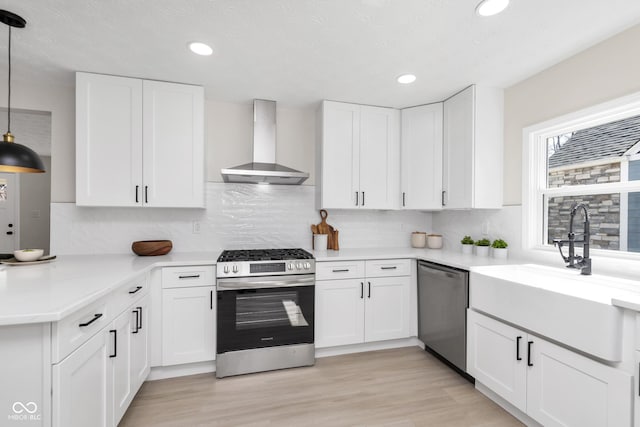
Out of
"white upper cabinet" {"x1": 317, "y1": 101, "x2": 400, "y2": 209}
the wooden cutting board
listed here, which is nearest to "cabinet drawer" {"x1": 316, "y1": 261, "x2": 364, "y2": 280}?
the wooden cutting board

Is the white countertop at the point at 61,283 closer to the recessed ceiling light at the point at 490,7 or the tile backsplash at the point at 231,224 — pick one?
the tile backsplash at the point at 231,224

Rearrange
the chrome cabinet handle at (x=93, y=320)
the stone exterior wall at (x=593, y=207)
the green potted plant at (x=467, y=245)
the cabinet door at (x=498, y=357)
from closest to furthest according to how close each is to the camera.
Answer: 1. the chrome cabinet handle at (x=93, y=320)
2. the cabinet door at (x=498, y=357)
3. the stone exterior wall at (x=593, y=207)
4. the green potted plant at (x=467, y=245)

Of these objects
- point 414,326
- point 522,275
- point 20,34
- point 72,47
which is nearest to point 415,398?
point 414,326

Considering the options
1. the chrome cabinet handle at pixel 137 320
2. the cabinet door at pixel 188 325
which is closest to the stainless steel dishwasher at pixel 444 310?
the cabinet door at pixel 188 325

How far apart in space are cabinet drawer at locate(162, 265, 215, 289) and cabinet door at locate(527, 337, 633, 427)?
2.29 m

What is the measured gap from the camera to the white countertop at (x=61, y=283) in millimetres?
1080

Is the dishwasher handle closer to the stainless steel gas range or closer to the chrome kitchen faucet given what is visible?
the chrome kitchen faucet

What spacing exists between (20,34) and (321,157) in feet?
7.64

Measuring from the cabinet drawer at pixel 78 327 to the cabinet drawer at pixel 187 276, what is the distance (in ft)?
2.43

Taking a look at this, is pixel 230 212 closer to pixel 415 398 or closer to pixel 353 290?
pixel 353 290

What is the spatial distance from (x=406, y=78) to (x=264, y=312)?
2.30 metres

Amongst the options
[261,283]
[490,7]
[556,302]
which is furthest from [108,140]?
[556,302]

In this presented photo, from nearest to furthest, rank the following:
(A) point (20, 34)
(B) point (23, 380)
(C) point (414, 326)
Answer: (B) point (23, 380) < (A) point (20, 34) < (C) point (414, 326)

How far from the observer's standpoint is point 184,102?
263 centimetres
